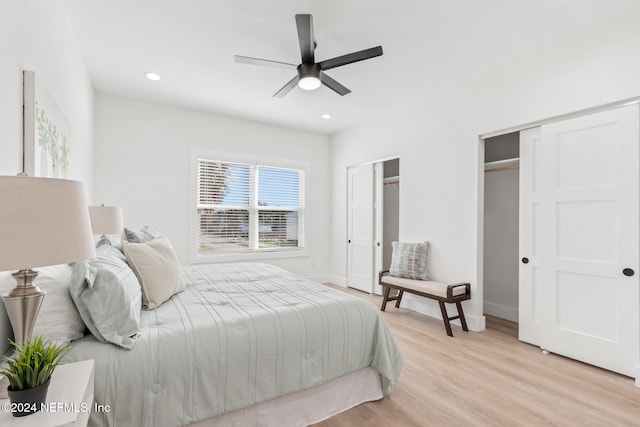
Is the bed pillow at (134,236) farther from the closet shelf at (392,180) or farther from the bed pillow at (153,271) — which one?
the closet shelf at (392,180)

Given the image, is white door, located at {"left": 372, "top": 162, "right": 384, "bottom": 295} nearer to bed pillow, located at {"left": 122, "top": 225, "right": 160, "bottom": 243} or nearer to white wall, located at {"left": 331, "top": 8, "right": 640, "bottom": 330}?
white wall, located at {"left": 331, "top": 8, "right": 640, "bottom": 330}

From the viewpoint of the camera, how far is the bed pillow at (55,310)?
1.26 meters

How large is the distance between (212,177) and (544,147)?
13.5 ft

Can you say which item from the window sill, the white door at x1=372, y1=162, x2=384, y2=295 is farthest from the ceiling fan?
the window sill

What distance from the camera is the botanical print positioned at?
5.81 ft

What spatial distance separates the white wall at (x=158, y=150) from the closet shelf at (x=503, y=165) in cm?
310

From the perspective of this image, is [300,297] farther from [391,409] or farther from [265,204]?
[265,204]

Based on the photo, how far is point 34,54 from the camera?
1.74 metres

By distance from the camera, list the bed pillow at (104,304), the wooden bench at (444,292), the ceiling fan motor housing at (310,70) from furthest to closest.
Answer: the wooden bench at (444,292)
the ceiling fan motor housing at (310,70)
the bed pillow at (104,304)

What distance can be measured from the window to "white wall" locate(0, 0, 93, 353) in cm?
176

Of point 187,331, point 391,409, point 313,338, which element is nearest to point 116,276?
point 187,331

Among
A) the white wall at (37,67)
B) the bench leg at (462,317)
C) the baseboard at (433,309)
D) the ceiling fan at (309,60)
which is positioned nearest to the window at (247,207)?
the white wall at (37,67)

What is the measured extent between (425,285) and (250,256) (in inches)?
105

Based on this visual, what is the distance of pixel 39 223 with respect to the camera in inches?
33.1
